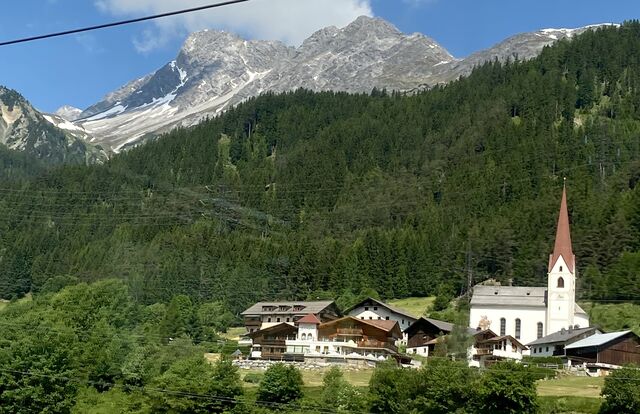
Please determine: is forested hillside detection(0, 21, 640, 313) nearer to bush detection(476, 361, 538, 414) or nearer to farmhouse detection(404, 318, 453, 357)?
farmhouse detection(404, 318, 453, 357)

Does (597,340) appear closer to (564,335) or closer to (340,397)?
(564,335)

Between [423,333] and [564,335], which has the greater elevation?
[564,335]

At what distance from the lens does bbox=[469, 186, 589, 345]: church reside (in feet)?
350

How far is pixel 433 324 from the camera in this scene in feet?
311

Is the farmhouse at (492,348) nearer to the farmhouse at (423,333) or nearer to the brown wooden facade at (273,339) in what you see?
the farmhouse at (423,333)

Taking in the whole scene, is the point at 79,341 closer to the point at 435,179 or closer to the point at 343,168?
the point at 435,179

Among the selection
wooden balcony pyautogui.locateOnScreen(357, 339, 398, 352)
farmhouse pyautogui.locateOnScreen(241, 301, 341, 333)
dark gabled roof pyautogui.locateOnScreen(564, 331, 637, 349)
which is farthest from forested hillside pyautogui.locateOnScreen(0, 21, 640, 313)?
wooden balcony pyautogui.locateOnScreen(357, 339, 398, 352)

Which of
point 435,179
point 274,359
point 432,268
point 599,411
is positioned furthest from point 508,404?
point 435,179

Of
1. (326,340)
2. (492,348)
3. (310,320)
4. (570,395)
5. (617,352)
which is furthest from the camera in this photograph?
(310,320)

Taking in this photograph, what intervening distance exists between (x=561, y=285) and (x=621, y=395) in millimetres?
→ 54966

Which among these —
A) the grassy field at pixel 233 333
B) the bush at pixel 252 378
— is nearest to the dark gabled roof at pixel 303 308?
the grassy field at pixel 233 333

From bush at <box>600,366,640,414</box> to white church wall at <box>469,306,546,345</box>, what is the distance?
52742mm

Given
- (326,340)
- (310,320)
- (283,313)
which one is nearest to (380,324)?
(326,340)

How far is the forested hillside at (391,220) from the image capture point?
12925cm
